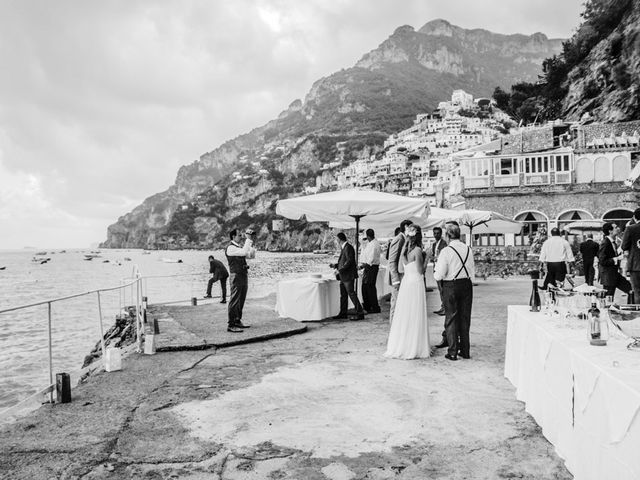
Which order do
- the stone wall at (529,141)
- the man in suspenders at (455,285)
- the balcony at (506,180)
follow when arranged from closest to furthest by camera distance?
the man in suspenders at (455,285)
the balcony at (506,180)
the stone wall at (529,141)

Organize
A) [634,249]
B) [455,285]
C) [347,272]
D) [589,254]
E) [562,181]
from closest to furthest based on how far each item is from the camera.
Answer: [455,285] < [634,249] < [347,272] < [589,254] < [562,181]

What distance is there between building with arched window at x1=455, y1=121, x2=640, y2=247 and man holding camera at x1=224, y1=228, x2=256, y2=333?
2870cm

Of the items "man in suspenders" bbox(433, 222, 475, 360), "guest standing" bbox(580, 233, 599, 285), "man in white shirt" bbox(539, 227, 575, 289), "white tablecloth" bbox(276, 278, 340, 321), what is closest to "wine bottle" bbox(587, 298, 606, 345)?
"man in suspenders" bbox(433, 222, 475, 360)

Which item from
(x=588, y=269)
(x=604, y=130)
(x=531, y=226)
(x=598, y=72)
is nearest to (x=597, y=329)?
(x=588, y=269)

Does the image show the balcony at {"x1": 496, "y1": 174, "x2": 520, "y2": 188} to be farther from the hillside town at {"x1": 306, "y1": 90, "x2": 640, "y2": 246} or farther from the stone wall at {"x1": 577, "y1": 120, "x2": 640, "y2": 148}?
the stone wall at {"x1": 577, "y1": 120, "x2": 640, "y2": 148}

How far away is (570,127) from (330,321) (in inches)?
1476

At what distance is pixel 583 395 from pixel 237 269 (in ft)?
22.5

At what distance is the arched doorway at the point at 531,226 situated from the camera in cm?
3394

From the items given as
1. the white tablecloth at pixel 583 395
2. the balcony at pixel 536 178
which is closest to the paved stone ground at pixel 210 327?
the white tablecloth at pixel 583 395

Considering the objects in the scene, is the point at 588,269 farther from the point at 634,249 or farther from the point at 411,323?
the point at 411,323

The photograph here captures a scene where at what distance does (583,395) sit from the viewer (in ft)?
10.3

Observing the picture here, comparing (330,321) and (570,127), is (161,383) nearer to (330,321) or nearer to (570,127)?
(330,321)

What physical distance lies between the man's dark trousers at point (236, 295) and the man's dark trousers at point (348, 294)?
94.0 inches

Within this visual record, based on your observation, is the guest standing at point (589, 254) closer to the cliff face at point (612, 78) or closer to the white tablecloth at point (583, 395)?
the white tablecloth at point (583, 395)
